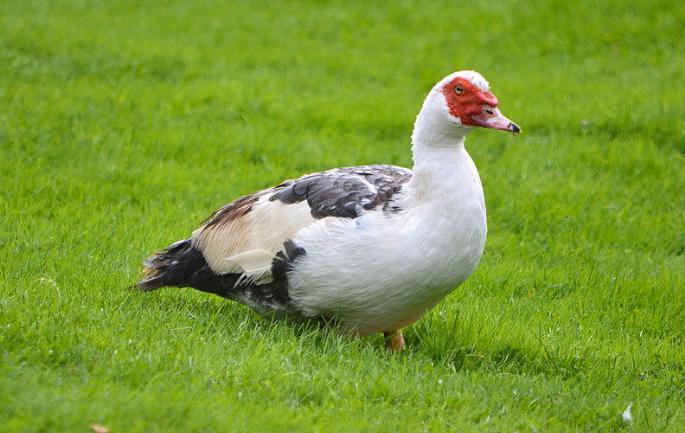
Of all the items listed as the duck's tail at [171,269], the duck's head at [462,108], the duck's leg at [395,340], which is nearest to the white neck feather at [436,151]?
the duck's head at [462,108]

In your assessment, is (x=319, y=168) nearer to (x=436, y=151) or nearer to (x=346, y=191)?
(x=346, y=191)

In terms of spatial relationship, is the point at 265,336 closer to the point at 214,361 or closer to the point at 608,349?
the point at 214,361

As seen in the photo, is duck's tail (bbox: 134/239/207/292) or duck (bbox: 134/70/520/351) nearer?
duck (bbox: 134/70/520/351)

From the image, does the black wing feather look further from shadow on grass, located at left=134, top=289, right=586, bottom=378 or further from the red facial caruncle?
shadow on grass, located at left=134, top=289, right=586, bottom=378

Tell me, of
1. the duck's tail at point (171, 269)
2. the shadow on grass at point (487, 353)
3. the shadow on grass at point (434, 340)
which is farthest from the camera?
the duck's tail at point (171, 269)

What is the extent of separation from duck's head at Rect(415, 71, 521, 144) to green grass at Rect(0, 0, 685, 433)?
4.46 ft

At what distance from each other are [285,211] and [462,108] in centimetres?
125

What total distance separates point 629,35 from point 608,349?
8.22 meters

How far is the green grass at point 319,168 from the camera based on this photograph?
506 centimetres

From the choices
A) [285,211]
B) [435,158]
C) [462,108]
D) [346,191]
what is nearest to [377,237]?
[346,191]

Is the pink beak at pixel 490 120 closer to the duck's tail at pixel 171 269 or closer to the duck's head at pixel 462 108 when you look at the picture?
the duck's head at pixel 462 108

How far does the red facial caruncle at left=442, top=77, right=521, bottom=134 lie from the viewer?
18.5ft

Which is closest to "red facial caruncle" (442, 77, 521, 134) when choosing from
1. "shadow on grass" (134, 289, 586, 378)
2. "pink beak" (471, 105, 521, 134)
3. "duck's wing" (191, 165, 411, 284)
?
"pink beak" (471, 105, 521, 134)

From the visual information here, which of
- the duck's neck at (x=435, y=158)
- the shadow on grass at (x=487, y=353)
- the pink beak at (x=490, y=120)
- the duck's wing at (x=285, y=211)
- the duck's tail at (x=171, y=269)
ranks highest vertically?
the pink beak at (x=490, y=120)
